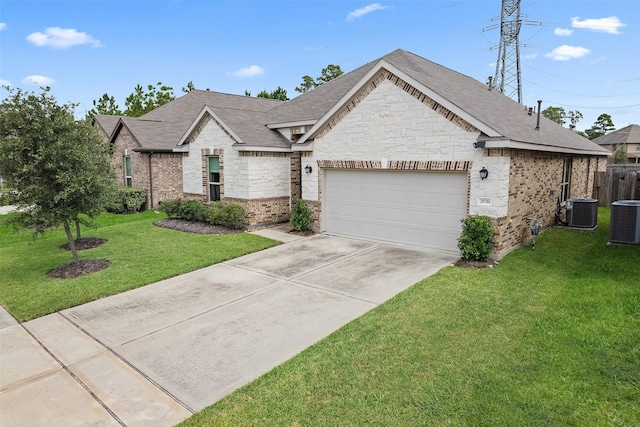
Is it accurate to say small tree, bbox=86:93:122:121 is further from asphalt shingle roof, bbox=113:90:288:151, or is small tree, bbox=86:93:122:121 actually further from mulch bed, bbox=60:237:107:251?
mulch bed, bbox=60:237:107:251

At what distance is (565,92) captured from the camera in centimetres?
4166

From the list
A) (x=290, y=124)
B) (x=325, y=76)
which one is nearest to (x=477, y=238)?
(x=290, y=124)

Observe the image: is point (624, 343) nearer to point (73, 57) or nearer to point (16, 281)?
point (16, 281)

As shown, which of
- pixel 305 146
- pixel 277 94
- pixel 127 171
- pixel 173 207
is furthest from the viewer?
pixel 277 94

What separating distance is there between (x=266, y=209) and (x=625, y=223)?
11.0 m

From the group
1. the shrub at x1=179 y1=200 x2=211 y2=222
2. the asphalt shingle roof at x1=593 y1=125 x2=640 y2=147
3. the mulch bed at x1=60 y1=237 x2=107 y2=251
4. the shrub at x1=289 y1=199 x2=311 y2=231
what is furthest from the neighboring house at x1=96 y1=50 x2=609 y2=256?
the asphalt shingle roof at x1=593 y1=125 x2=640 y2=147

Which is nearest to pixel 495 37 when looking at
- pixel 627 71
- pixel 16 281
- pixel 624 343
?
pixel 627 71

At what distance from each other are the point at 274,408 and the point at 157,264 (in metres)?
6.72

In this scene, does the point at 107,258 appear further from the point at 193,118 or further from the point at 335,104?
the point at 193,118

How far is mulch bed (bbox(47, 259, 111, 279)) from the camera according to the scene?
8.93 m

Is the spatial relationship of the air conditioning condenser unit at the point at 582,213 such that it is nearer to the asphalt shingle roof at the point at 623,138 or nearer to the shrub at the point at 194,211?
the shrub at the point at 194,211

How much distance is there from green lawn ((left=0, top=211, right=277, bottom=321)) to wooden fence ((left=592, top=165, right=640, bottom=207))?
17.4 metres

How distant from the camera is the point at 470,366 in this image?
186 inches

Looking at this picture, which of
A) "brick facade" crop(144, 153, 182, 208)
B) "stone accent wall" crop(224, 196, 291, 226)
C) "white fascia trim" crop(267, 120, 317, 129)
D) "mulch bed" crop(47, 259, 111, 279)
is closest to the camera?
"mulch bed" crop(47, 259, 111, 279)
